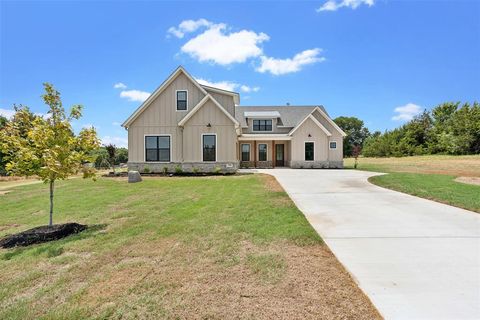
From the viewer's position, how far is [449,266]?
399cm

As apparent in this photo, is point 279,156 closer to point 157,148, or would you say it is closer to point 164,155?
point 164,155

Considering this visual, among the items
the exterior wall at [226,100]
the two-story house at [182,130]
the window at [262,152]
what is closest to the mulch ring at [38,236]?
the two-story house at [182,130]

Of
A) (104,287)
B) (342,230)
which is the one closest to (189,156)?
(342,230)

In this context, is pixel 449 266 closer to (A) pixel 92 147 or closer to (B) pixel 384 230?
(B) pixel 384 230

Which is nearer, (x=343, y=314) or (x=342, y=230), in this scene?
(x=343, y=314)

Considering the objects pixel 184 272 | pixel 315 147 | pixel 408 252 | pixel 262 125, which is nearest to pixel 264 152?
pixel 262 125

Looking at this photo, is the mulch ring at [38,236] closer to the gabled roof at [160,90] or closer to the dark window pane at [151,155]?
the dark window pane at [151,155]

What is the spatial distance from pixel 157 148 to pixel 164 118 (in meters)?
2.16

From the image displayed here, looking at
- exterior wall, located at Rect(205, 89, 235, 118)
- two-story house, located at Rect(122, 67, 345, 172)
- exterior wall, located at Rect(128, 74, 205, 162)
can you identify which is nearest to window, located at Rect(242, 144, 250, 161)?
exterior wall, located at Rect(205, 89, 235, 118)

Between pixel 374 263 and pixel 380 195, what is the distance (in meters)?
6.61

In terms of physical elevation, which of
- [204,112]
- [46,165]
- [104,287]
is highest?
[204,112]

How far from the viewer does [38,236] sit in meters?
5.77

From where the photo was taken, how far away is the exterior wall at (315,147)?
2559 centimetres

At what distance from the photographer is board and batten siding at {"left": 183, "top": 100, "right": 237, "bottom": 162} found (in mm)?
19875
